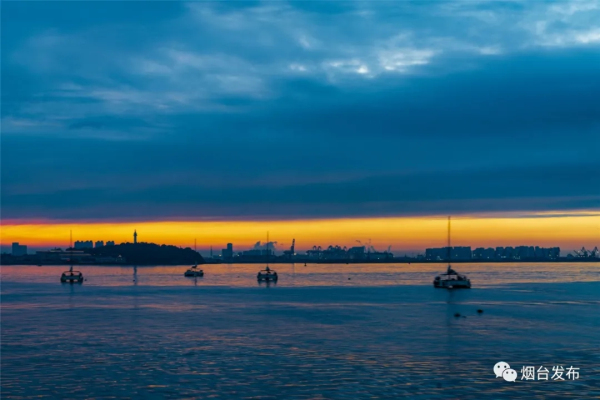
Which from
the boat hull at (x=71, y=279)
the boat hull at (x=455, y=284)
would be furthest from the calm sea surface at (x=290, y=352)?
the boat hull at (x=71, y=279)

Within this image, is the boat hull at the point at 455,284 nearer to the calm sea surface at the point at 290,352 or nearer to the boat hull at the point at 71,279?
the calm sea surface at the point at 290,352

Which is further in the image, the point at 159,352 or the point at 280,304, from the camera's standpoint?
the point at 280,304

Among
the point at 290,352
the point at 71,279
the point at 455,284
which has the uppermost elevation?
the point at 290,352

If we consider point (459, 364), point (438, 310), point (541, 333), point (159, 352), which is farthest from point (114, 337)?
point (438, 310)

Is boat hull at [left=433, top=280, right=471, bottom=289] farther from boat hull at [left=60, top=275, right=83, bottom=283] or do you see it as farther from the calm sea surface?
boat hull at [left=60, top=275, right=83, bottom=283]

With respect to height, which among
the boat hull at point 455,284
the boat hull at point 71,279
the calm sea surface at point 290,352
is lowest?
the boat hull at point 71,279

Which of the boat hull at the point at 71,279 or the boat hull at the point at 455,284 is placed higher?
the boat hull at the point at 455,284

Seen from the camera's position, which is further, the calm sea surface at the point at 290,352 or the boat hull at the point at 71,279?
the boat hull at the point at 71,279

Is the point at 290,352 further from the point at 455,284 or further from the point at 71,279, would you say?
the point at 71,279

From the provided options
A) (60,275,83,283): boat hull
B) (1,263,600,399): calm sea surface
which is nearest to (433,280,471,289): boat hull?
(1,263,600,399): calm sea surface

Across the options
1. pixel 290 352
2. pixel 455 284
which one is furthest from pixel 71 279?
pixel 290 352

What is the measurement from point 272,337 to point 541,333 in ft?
85.3

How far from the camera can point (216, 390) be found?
36.0 m

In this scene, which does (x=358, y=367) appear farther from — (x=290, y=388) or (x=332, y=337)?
(x=332, y=337)
